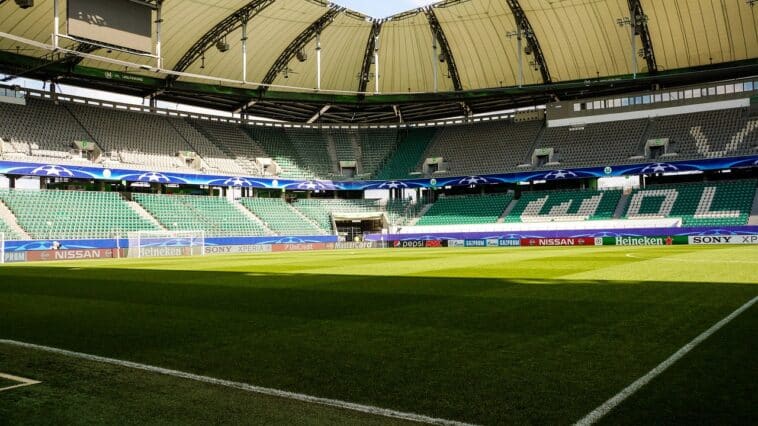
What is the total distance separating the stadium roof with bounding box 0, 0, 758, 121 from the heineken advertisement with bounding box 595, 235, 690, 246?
15.5 metres

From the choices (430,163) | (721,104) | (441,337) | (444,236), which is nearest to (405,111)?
(430,163)

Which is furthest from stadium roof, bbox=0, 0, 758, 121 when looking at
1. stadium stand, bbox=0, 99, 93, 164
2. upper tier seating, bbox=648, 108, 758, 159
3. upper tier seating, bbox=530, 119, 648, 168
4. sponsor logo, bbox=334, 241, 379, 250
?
sponsor logo, bbox=334, 241, 379, 250

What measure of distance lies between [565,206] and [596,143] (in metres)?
8.21

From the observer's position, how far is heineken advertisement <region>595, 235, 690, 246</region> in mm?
45312

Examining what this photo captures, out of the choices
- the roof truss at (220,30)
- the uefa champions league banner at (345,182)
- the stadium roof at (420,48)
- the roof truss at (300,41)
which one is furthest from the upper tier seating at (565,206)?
the roof truss at (220,30)

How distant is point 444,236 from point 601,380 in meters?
50.8

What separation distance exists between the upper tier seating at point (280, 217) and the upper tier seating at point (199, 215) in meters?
1.95

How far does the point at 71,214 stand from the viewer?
150ft

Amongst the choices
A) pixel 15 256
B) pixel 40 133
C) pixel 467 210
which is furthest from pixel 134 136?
pixel 467 210

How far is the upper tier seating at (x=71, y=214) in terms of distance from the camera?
43031 millimetres

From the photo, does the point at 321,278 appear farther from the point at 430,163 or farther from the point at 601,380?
the point at 430,163

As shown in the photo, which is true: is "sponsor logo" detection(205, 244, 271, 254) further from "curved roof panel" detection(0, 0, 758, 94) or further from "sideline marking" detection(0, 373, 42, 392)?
"sideline marking" detection(0, 373, 42, 392)

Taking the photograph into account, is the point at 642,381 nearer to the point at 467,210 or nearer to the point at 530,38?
the point at 530,38

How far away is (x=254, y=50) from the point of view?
5438cm
